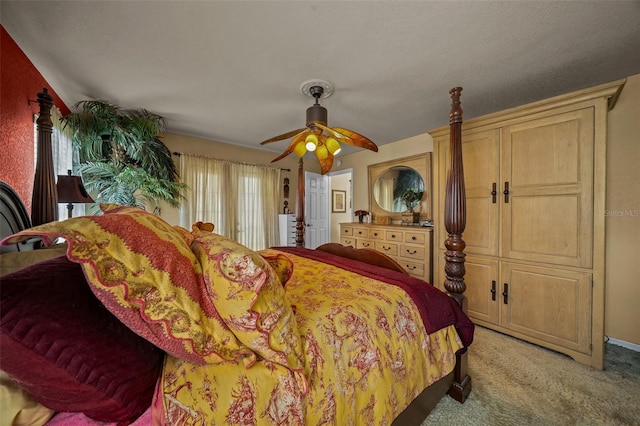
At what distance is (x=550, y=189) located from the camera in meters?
2.00

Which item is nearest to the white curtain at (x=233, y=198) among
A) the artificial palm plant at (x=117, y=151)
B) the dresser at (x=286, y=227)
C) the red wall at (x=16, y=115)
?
the dresser at (x=286, y=227)

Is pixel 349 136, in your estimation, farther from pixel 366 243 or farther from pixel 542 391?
pixel 542 391

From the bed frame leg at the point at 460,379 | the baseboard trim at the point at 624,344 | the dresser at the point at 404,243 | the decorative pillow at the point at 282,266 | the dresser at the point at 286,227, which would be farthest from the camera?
the dresser at the point at 286,227

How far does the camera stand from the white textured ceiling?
1.35 meters

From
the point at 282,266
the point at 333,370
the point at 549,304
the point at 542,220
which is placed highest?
the point at 542,220

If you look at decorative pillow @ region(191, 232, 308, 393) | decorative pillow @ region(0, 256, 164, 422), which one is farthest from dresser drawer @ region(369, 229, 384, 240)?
decorative pillow @ region(0, 256, 164, 422)

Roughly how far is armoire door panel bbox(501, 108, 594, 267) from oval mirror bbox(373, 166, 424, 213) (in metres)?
1.34

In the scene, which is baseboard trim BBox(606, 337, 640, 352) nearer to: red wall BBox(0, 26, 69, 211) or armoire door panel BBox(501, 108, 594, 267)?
armoire door panel BBox(501, 108, 594, 267)

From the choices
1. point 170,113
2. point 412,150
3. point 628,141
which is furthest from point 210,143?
point 628,141

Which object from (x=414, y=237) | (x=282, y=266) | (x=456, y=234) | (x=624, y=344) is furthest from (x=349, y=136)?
(x=624, y=344)

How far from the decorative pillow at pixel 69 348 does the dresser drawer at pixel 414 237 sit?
285 cm

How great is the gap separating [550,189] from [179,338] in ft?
9.19

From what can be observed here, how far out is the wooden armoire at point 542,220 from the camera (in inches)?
71.1

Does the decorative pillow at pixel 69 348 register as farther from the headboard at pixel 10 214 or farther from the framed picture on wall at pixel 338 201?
the framed picture on wall at pixel 338 201
